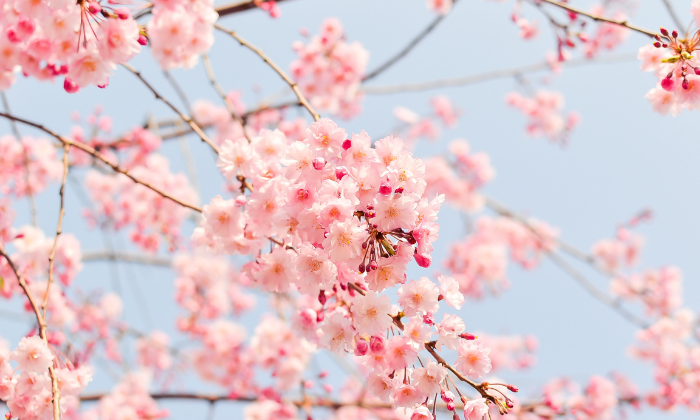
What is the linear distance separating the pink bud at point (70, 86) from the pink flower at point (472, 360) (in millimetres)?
1992

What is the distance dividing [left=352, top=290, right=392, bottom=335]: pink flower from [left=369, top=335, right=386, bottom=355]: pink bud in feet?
0.08

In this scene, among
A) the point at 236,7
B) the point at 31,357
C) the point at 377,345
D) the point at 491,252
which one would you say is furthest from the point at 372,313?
the point at 491,252

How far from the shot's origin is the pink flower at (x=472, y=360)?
1595 mm

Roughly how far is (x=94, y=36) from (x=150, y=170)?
4052 mm

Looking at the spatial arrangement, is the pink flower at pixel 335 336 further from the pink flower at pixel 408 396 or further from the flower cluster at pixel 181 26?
the flower cluster at pixel 181 26

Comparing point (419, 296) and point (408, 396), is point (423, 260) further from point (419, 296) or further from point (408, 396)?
point (408, 396)

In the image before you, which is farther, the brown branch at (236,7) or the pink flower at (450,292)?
the brown branch at (236,7)

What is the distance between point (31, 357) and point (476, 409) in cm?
172

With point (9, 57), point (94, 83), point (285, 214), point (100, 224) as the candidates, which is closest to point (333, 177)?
point (285, 214)

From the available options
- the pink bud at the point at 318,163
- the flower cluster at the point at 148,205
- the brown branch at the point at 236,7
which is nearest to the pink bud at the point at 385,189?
the pink bud at the point at 318,163

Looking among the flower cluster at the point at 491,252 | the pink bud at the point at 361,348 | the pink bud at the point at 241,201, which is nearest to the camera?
the pink bud at the point at 361,348

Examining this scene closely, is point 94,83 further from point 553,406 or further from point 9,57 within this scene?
point 553,406

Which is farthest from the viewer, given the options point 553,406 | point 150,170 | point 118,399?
point 150,170

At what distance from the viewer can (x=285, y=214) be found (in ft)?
5.20
